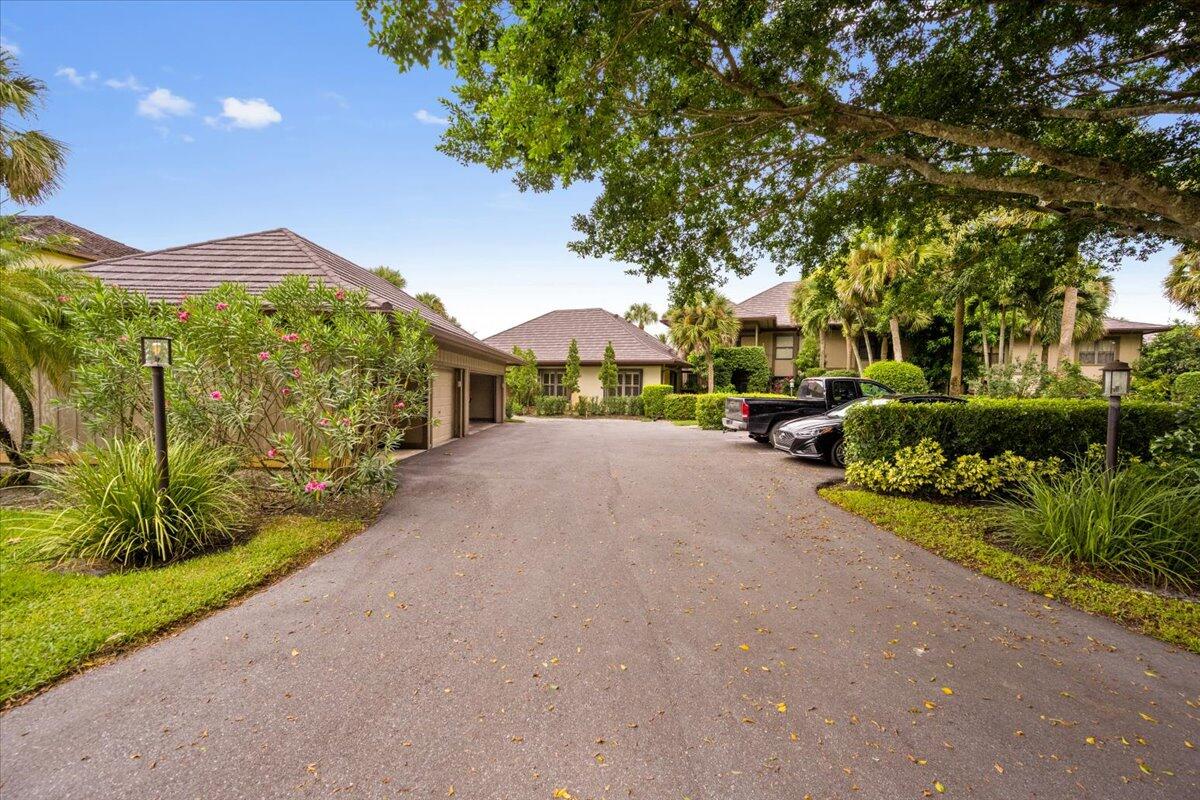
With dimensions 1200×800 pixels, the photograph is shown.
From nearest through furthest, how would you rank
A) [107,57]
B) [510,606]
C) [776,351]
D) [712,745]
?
[712,745]
[510,606]
[107,57]
[776,351]

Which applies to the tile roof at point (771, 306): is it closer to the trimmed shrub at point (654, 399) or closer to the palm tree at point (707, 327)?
the palm tree at point (707, 327)

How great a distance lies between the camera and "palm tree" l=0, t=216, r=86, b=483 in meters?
6.24

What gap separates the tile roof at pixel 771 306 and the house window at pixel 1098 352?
620 inches

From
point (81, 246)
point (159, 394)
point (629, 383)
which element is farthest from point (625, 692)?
point (81, 246)

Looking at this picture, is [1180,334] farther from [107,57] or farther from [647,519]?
[107,57]

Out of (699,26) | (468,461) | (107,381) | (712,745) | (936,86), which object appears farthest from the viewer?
(468,461)

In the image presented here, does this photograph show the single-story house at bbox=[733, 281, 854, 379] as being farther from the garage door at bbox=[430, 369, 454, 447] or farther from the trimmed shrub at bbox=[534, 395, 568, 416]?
the garage door at bbox=[430, 369, 454, 447]

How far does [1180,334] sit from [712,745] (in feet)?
106

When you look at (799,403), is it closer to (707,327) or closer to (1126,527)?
(1126,527)

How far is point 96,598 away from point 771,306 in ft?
103

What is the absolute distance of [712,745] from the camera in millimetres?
2266

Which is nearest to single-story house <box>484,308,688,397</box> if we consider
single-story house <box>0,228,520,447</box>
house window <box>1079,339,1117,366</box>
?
single-story house <box>0,228,520,447</box>

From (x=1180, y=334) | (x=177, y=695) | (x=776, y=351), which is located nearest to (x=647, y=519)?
(x=177, y=695)

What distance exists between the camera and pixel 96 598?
358 cm
